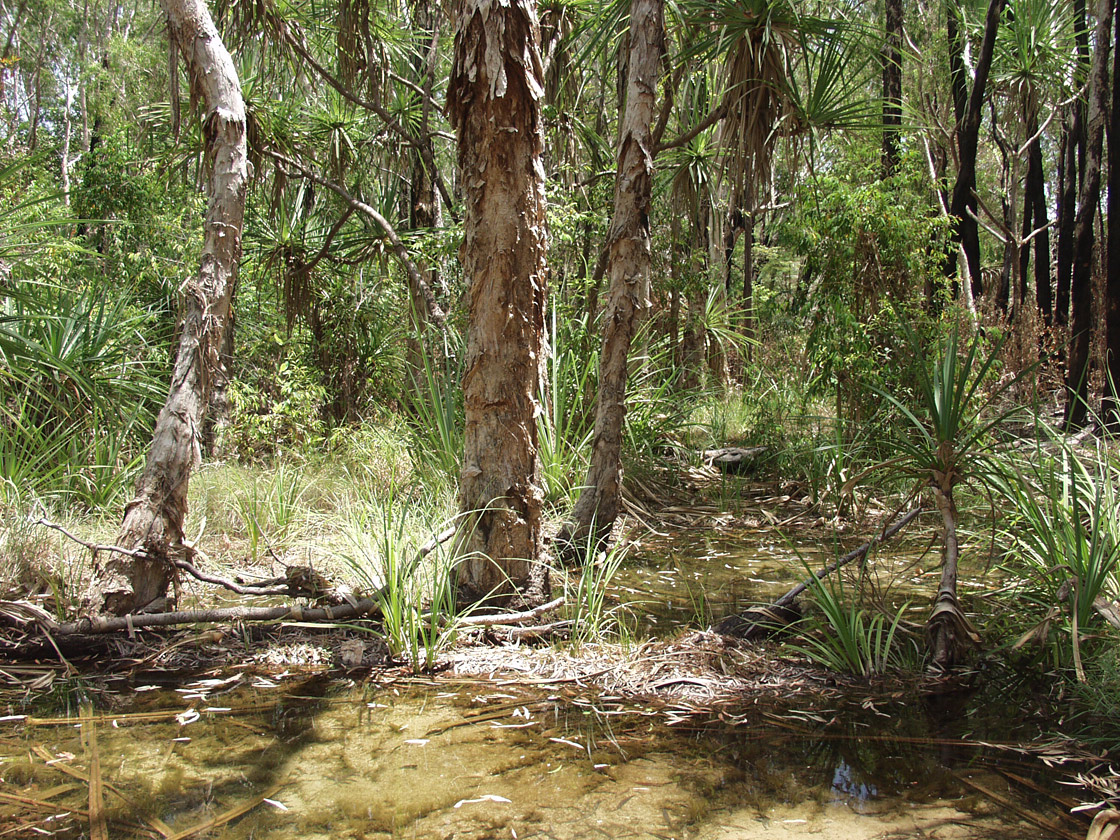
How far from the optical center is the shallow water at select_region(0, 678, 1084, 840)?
180cm

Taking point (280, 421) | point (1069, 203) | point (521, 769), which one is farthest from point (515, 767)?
point (1069, 203)

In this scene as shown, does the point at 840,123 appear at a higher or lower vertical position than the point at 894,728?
higher

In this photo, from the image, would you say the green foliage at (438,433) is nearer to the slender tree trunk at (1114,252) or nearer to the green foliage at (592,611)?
the green foliage at (592,611)

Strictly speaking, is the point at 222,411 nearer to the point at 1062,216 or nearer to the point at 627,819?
the point at 627,819

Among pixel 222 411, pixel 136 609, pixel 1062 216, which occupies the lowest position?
pixel 136 609

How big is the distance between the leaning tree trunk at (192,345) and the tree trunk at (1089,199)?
23.2 feet

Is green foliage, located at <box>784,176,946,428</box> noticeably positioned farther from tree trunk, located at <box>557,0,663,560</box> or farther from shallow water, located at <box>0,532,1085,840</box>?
shallow water, located at <box>0,532,1085,840</box>

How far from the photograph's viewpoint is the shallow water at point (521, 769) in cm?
180

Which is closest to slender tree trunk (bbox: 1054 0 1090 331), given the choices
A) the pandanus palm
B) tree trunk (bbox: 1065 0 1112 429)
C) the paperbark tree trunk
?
the paperbark tree trunk

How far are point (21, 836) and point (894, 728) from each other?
2328mm

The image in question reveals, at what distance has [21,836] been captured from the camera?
1.69m

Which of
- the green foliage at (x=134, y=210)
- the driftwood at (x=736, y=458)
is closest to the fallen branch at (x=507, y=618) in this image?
the driftwood at (x=736, y=458)

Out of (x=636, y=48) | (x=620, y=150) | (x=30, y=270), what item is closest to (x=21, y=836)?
(x=30, y=270)

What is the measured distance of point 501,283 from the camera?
3.22 meters
